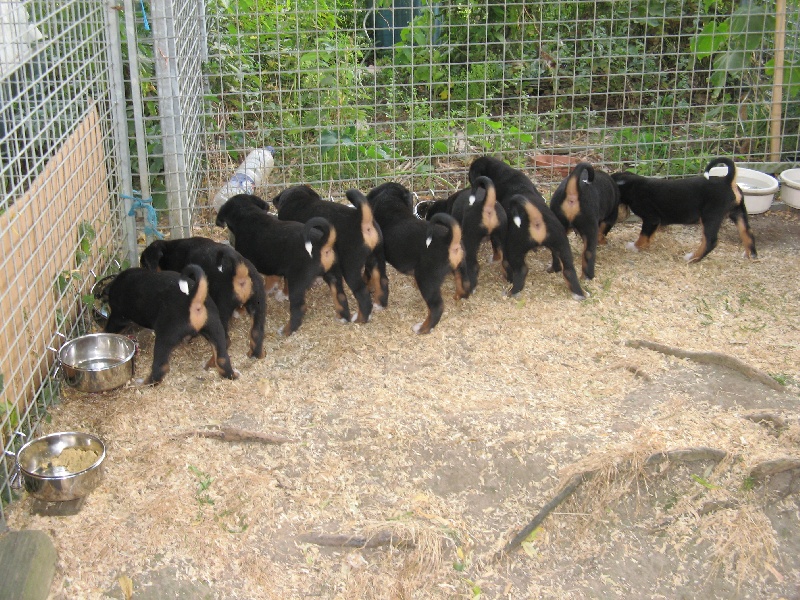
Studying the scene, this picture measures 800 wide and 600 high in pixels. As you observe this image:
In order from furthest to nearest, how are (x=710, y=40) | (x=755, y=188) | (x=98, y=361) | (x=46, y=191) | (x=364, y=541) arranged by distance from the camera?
(x=710, y=40)
(x=755, y=188)
(x=98, y=361)
(x=46, y=191)
(x=364, y=541)

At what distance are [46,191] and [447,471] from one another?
279cm

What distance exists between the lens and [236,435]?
16.7ft

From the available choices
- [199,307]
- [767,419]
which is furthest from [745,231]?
[199,307]

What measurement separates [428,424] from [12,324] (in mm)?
2262

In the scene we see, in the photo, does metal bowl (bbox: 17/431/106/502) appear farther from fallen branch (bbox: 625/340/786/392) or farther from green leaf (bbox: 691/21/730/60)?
green leaf (bbox: 691/21/730/60)

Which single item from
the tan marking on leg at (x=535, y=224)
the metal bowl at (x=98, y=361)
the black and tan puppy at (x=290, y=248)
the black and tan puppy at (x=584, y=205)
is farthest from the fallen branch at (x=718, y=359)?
the metal bowl at (x=98, y=361)

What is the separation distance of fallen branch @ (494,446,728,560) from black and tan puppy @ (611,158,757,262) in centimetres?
304

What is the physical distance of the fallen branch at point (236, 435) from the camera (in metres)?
5.04

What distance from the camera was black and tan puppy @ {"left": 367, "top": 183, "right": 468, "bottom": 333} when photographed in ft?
20.6

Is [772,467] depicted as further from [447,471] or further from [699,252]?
[699,252]

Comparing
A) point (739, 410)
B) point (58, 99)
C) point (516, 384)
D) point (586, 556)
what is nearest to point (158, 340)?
point (58, 99)

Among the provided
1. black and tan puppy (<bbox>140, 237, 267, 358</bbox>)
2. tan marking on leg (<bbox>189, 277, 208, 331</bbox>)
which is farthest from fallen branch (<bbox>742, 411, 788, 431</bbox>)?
tan marking on leg (<bbox>189, 277, 208, 331</bbox>)

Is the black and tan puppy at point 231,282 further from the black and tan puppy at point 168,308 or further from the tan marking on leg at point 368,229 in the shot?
the tan marking on leg at point 368,229

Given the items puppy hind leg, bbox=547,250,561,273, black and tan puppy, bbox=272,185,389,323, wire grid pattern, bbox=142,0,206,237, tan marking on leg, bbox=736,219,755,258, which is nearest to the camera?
black and tan puppy, bbox=272,185,389,323
